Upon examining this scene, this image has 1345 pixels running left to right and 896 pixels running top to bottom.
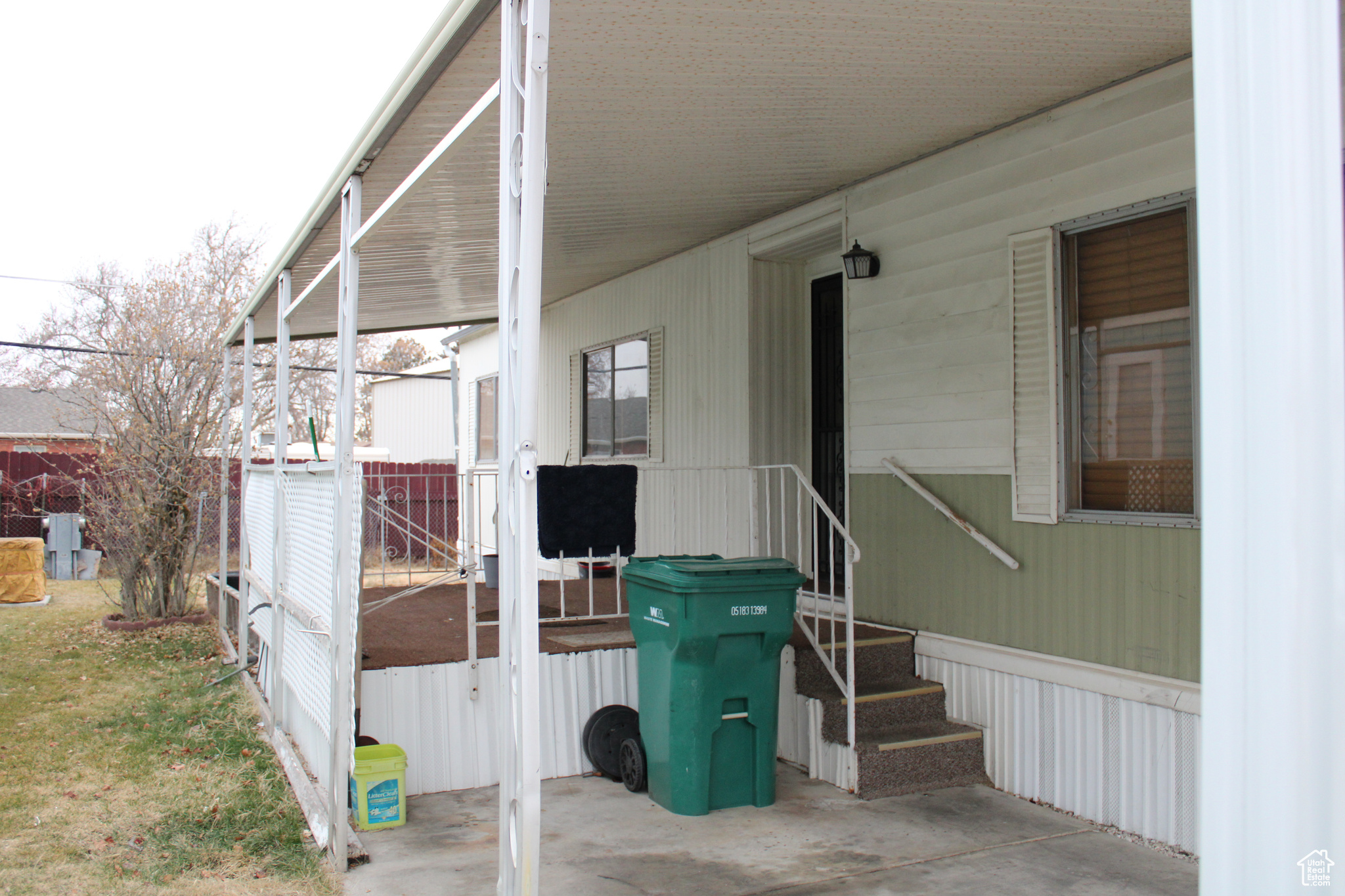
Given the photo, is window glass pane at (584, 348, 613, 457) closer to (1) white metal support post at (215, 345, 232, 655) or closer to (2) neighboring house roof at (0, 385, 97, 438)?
(1) white metal support post at (215, 345, 232, 655)

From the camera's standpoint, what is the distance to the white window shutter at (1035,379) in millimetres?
4328

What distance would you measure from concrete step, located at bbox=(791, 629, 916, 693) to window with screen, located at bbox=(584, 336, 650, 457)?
3.17 meters

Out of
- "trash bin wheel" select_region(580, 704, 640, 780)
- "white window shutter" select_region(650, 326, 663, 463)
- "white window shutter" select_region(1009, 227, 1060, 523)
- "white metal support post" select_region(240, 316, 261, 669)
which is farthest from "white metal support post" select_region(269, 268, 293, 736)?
"white window shutter" select_region(1009, 227, 1060, 523)

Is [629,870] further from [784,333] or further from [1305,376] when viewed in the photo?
[784,333]

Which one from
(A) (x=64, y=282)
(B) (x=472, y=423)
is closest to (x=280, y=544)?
(B) (x=472, y=423)

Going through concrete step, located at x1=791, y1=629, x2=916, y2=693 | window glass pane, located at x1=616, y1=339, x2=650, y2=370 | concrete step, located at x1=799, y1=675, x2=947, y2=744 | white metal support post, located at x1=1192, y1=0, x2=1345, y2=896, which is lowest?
concrete step, located at x1=799, y1=675, x2=947, y2=744

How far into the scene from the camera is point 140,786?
469 centimetres

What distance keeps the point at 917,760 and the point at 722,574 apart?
1.35 m

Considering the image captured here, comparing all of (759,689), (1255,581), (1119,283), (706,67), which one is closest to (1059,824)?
(759,689)

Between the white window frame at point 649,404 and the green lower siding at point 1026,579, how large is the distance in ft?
8.19

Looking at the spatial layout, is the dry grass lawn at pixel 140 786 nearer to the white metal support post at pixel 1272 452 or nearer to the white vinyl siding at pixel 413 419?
the white metal support post at pixel 1272 452

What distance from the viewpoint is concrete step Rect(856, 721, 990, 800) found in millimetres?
4531

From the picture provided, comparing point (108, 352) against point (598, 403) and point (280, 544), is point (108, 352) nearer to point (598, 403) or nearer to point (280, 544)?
point (598, 403)

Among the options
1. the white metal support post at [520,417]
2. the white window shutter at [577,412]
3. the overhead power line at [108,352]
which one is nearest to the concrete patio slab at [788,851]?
the white metal support post at [520,417]
